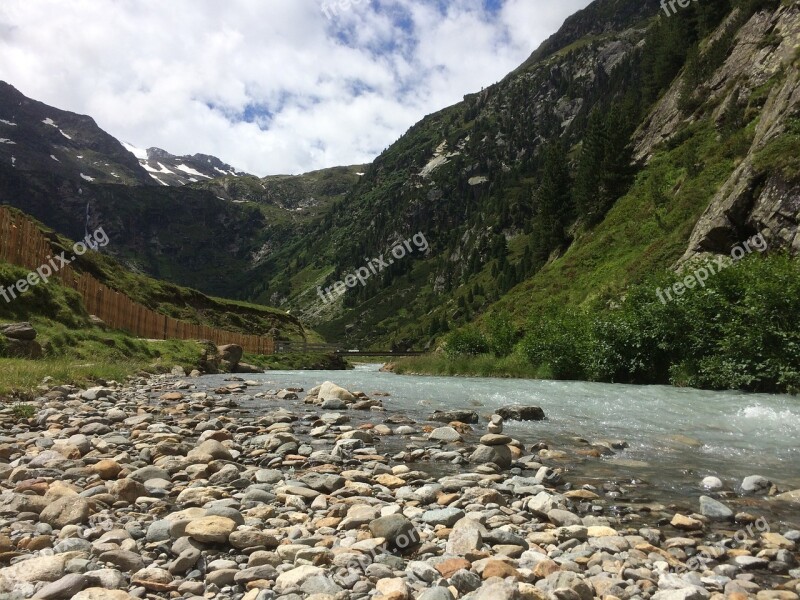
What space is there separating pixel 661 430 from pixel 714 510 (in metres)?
7.05

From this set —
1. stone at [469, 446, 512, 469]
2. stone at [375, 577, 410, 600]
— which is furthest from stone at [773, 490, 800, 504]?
stone at [375, 577, 410, 600]

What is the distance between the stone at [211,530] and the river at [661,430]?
5.37m

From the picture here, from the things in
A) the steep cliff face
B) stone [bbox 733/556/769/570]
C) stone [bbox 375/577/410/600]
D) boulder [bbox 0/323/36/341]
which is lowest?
stone [bbox 375/577/410/600]

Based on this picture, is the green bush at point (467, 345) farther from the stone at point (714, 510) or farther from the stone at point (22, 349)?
the stone at point (714, 510)

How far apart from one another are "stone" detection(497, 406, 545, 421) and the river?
1.46ft

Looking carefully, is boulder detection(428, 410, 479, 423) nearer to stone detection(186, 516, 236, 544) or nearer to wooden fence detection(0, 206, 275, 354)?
stone detection(186, 516, 236, 544)

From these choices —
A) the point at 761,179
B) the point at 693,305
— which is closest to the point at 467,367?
the point at 693,305

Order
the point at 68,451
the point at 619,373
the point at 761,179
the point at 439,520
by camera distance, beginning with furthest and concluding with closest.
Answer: the point at 761,179
the point at 619,373
the point at 68,451
the point at 439,520

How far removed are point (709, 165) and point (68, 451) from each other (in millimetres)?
59428

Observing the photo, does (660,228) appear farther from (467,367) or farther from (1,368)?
(1,368)

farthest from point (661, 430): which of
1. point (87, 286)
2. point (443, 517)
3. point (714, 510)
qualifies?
point (87, 286)

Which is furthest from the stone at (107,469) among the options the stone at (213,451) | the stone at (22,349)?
the stone at (22,349)

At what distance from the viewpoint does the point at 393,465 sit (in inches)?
332

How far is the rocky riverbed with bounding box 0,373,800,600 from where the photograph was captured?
13.4ft
